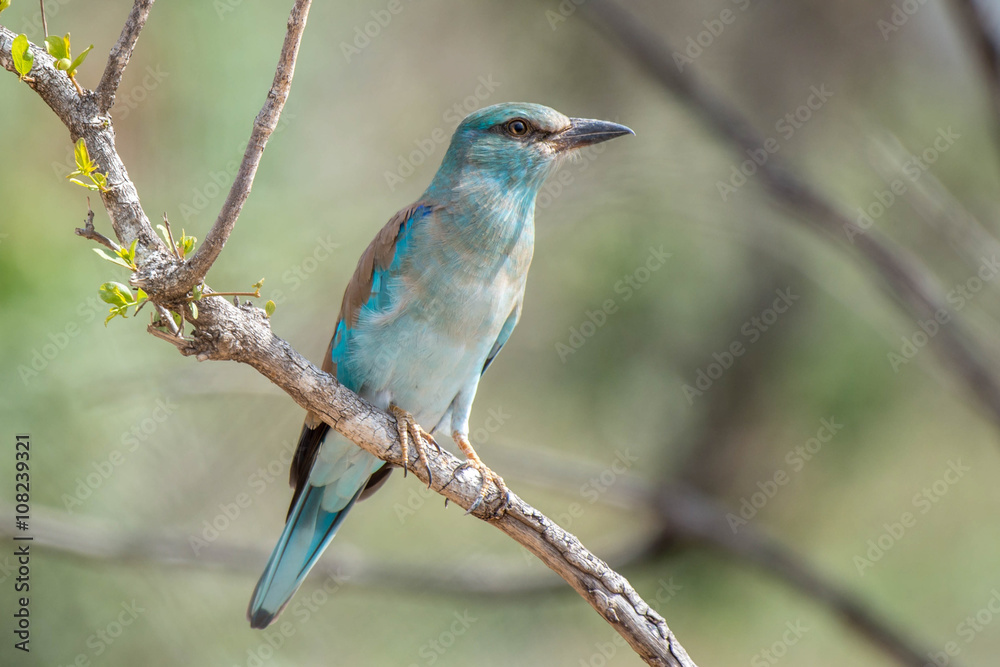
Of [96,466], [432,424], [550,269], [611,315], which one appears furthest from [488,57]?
[96,466]

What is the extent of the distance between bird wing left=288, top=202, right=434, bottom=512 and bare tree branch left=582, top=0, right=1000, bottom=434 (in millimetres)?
1272

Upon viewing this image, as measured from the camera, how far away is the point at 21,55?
1.59 meters

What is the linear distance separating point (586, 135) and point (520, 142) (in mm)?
225

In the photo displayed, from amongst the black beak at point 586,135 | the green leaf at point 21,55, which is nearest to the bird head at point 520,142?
the black beak at point 586,135

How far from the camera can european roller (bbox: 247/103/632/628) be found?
2604mm

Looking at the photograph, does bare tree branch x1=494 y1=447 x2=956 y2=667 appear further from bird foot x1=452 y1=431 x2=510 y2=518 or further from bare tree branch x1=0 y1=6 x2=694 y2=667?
bare tree branch x1=0 y1=6 x2=694 y2=667

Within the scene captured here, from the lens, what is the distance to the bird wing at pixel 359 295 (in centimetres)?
263

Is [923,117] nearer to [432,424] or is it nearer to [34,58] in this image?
[432,424]

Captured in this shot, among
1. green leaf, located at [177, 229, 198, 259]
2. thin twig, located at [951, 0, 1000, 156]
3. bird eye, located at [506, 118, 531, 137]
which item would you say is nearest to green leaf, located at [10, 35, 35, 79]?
green leaf, located at [177, 229, 198, 259]

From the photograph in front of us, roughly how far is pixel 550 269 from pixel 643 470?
3.75ft

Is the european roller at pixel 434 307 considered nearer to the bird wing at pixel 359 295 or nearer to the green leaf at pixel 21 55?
the bird wing at pixel 359 295

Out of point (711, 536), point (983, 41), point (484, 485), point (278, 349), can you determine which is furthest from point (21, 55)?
point (711, 536)

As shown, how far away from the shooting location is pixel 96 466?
2.99m

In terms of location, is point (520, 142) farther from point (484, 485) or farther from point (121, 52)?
point (121, 52)
